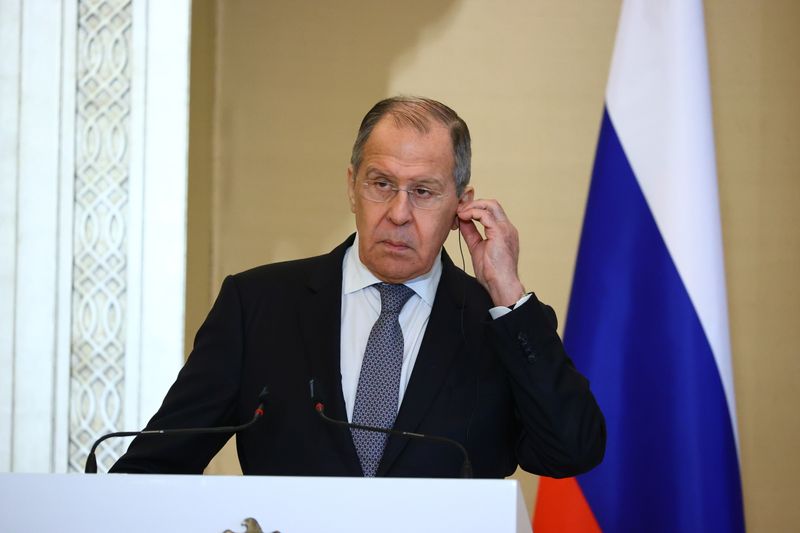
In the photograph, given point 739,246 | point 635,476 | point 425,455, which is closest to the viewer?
point 425,455

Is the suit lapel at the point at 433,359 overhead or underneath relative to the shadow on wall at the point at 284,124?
underneath

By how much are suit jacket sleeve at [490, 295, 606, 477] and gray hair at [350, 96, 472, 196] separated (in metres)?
0.40

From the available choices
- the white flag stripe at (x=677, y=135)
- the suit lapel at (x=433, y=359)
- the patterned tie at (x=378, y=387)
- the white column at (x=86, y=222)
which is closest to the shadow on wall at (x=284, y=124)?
the white column at (x=86, y=222)

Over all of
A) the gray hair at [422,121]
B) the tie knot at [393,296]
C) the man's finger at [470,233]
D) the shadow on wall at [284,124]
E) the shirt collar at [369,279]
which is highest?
the shadow on wall at [284,124]

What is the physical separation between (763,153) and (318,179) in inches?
69.6

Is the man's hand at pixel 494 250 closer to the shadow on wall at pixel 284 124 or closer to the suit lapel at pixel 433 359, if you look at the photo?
A: the suit lapel at pixel 433 359

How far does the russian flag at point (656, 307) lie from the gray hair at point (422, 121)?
119 cm

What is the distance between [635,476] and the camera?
3426 millimetres

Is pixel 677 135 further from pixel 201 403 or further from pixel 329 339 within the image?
pixel 201 403

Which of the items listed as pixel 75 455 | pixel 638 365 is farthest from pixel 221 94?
pixel 638 365

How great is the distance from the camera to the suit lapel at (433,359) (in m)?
2.22

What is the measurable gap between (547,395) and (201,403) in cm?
73

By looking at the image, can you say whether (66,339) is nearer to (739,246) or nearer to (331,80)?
(331,80)

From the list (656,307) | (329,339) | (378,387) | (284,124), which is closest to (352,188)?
(329,339)
